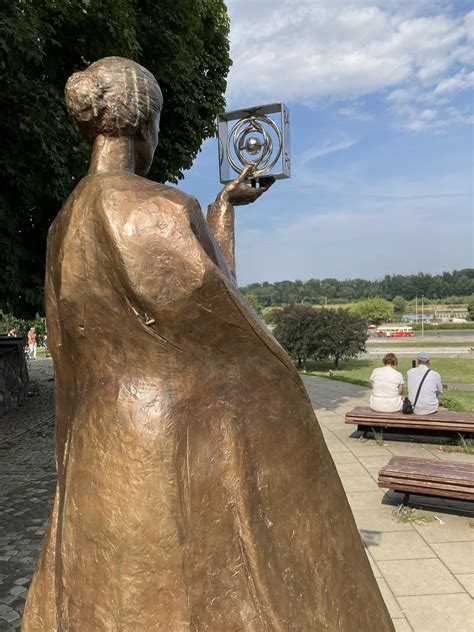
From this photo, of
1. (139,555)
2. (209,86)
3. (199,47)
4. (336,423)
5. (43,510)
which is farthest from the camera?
(209,86)

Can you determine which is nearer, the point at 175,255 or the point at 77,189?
the point at 175,255

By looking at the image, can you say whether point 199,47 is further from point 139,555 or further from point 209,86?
point 139,555

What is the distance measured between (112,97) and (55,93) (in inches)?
264

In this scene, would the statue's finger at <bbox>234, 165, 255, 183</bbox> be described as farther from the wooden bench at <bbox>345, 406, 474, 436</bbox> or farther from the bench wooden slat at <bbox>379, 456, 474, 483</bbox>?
the wooden bench at <bbox>345, 406, 474, 436</bbox>

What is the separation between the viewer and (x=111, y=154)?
156 centimetres

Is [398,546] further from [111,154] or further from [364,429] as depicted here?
[111,154]

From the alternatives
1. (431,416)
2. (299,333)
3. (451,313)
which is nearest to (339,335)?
(299,333)

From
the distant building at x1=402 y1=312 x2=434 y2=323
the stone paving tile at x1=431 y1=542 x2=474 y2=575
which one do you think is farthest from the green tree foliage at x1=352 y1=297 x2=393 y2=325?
the stone paving tile at x1=431 y1=542 x2=474 y2=575

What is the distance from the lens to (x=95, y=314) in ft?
4.54

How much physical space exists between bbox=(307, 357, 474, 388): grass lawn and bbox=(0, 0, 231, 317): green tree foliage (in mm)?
8107

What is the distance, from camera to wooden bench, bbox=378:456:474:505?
4.79 m

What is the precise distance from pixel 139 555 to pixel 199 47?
11.3 meters

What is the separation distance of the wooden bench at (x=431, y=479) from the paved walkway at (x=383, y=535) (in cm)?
29

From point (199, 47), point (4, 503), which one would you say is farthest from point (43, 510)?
point (199, 47)
